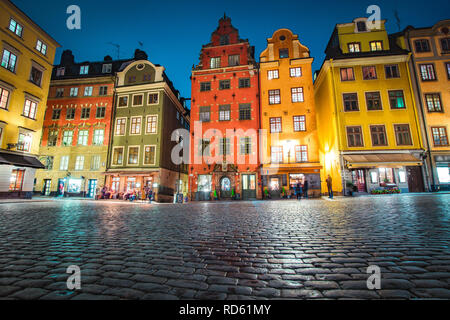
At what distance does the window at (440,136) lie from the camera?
69.1 ft

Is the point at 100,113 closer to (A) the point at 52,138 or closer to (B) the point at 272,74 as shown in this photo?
(A) the point at 52,138

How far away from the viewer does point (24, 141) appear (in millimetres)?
19953

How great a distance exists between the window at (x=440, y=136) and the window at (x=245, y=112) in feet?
61.5

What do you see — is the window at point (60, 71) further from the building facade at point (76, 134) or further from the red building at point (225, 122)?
the red building at point (225, 122)

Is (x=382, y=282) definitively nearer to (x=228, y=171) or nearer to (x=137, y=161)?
(x=228, y=171)

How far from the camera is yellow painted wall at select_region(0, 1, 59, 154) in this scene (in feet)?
59.8

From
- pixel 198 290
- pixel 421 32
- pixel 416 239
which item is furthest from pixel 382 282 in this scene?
pixel 421 32

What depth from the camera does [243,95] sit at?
85.0 feet

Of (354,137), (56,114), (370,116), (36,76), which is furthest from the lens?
(56,114)

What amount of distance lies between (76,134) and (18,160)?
32.1 feet

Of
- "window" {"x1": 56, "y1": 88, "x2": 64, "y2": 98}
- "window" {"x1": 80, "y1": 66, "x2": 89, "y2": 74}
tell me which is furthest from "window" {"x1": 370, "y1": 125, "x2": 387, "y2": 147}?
"window" {"x1": 56, "y1": 88, "x2": 64, "y2": 98}

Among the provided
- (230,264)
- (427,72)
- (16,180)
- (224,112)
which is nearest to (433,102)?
(427,72)

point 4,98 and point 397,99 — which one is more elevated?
point 397,99

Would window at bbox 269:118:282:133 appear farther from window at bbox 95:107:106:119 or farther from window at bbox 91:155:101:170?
window at bbox 91:155:101:170
